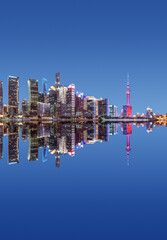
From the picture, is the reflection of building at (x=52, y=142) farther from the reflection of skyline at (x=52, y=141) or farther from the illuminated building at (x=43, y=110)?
the illuminated building at (x=43, y=110)

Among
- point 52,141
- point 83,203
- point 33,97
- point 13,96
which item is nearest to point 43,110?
point 33,97

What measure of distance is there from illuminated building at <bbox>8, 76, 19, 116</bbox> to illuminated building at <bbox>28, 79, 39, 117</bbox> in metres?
17.1

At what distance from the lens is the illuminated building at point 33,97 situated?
181 metres

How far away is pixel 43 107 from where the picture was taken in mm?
184875

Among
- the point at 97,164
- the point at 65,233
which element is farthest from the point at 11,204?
the point at 97,164

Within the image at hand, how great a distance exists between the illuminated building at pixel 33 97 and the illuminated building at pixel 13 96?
17.1 metres

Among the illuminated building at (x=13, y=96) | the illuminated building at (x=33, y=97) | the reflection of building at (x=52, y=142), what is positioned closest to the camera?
the reflection of building at (x=52, y=142)

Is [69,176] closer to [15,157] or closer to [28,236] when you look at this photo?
[28,236]

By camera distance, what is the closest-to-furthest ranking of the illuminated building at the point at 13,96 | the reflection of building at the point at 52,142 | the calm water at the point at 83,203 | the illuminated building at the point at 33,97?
the calm water at the point at 83,203
the reflection of building at the point at 52,142
the illuminated building at the point at 33,97
the illuminated building at the point at 13,96

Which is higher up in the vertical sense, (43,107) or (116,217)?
(43,107)

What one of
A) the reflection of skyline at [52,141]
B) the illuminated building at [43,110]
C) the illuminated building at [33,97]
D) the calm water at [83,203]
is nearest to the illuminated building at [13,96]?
the illuminated building at [33,97]

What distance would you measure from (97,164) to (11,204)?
6.26 metres

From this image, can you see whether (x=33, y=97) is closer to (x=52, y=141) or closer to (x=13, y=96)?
(x=13, y=96)

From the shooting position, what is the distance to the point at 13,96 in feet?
630
